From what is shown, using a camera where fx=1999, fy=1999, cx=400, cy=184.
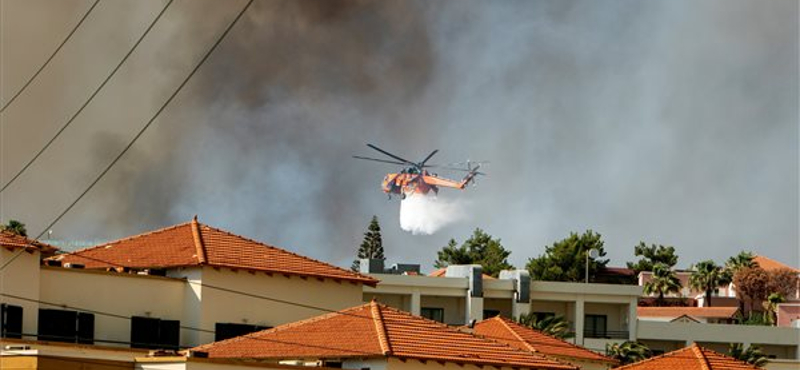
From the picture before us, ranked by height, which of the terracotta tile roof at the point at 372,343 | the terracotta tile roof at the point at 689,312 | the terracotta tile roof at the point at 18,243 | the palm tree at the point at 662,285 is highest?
the palm tree at the point at 662,285

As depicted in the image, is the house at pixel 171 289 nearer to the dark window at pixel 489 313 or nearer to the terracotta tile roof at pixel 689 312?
the dark window at pixel 489 313

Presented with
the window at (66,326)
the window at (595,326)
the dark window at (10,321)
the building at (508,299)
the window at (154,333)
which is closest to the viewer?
the dark window at (10,321)

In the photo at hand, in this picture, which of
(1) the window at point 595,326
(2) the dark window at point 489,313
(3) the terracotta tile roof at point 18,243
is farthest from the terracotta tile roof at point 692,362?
(1) the window at point 595,326

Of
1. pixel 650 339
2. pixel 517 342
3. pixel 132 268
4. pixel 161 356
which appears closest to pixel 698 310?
pixel 650 339

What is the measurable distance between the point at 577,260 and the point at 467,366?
129m

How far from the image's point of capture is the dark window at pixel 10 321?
6625 cm

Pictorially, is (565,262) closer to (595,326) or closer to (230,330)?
(595,326)

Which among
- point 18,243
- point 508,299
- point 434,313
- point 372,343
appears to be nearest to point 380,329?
point 372,343

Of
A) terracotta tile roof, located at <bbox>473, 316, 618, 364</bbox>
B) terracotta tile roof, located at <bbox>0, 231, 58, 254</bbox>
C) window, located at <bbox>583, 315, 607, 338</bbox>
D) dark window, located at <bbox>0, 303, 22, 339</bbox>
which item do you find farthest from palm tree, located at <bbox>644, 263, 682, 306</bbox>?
dark window, located at <bbox>0, 303, 22, 339</bbox>

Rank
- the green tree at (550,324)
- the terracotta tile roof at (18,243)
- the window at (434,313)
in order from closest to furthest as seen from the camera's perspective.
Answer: the terracotta tile roof at (18,243), the green tree at (550,324), the window at (434,313)

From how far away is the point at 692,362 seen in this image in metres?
77.9

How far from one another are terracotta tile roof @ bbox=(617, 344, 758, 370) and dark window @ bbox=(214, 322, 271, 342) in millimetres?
15053

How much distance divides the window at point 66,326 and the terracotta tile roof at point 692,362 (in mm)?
21604

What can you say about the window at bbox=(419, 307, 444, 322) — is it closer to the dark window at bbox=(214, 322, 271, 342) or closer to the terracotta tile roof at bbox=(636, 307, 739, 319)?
the terracotta tile roof at bbox=(636, 307, 739, 319)
